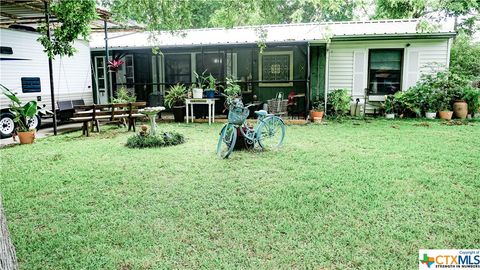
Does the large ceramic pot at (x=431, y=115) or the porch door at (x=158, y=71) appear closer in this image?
the large ceramic pot at (x=431, y=115)

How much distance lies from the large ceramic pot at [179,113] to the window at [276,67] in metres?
3.43

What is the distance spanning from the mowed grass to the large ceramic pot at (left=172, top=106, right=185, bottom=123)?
4.54 m

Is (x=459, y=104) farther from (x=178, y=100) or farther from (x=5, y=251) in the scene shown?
(x=5, y=251)

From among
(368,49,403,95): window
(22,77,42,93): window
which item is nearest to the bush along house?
(368,49,403,95): window

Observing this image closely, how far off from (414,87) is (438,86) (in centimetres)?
70

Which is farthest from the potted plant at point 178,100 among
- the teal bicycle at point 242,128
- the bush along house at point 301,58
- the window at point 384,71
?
the window at point 384,71

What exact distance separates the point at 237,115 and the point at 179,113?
5.66 metres

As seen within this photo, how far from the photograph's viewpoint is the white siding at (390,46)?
41.2ft

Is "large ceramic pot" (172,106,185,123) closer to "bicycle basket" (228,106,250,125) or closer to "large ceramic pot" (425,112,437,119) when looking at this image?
"bicycle basket" (228,106,250,125)

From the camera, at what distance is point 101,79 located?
15125mm

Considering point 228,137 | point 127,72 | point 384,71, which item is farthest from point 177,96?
point 384,71

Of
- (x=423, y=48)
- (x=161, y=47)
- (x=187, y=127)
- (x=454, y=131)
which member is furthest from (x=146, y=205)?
(x=423, y=48)

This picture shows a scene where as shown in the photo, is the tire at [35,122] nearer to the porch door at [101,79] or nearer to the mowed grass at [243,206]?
the mowed grass at [243,206]

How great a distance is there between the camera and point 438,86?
11.9 m
